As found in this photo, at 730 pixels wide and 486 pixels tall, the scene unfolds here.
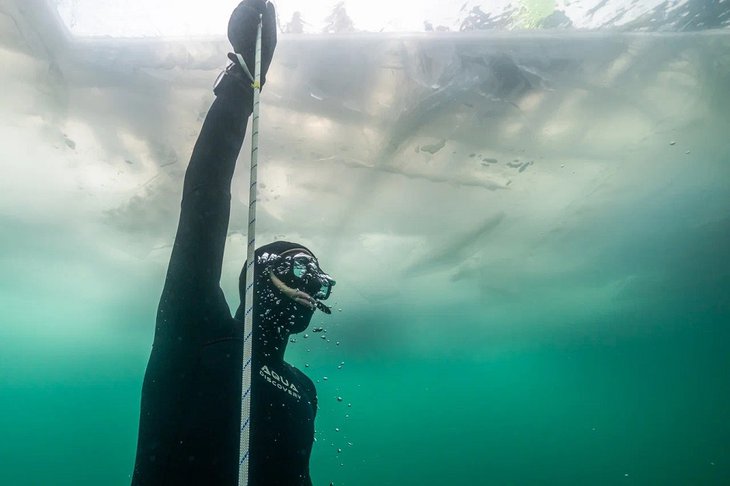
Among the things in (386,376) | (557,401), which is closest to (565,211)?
(386,376)

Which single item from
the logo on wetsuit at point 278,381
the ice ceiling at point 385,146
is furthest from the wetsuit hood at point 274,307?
the ice ceiling at point 385,146

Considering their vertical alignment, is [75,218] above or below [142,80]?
above

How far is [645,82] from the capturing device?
29.7 feet

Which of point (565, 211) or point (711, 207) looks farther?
point (711, 207)

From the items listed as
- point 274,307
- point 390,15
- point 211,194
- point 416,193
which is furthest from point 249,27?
point 416,193

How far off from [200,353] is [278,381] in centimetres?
80

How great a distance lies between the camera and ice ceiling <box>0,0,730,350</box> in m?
7.76

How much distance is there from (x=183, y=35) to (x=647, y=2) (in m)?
8.71

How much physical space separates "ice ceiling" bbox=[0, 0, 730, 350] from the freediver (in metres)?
5.88

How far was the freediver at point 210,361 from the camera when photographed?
175 centimetres

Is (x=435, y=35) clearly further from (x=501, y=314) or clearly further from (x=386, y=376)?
(x=386, y=376)

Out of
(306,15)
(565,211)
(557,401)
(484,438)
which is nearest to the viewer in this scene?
(306,15)

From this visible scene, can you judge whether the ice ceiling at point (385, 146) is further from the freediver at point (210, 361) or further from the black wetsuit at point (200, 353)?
the black wetsuit at point (200, 353)

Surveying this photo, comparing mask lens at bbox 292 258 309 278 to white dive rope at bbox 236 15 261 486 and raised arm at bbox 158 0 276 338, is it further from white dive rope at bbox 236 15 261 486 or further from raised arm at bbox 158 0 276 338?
white dive rope at bbox 236 15 261 486
